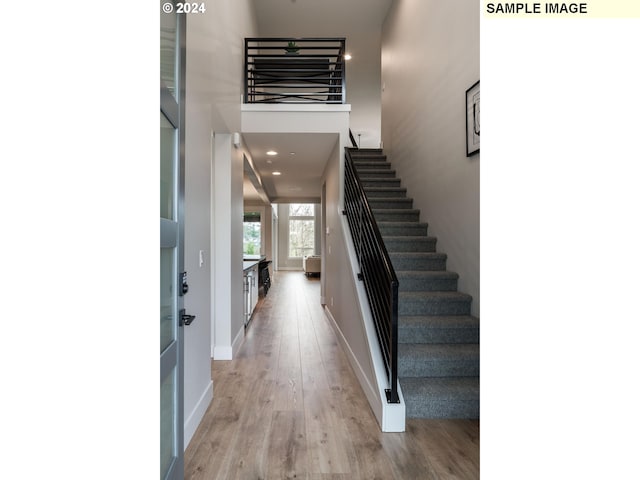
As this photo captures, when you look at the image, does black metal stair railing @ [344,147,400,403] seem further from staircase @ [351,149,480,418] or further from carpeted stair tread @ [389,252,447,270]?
carpeted stair tread @ [389,252,447,270]

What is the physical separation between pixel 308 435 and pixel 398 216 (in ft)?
9.45

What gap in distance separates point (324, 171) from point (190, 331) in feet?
16.0

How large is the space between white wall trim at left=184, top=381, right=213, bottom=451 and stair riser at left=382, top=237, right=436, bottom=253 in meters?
2.33

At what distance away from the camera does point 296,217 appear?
55.6ft

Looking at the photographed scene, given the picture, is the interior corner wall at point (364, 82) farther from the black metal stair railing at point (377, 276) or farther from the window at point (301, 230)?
the window at point (301, 230)

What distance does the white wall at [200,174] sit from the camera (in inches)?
87.0

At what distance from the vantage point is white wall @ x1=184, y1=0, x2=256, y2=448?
7.25 feet

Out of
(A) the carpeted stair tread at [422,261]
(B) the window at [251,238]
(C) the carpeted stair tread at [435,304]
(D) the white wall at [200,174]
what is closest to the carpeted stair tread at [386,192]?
(A) the carpeted stair tread at [422,261]
